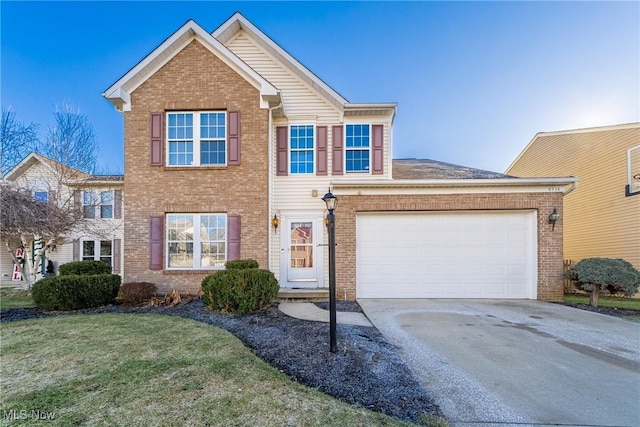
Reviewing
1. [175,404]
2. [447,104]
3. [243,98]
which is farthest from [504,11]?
[175,404]

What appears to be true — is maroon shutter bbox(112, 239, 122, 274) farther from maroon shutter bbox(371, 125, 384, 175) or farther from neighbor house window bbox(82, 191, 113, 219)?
maroon shutter bbox(371, 125, 384, 175)

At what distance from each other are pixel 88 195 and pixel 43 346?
37.8 ft

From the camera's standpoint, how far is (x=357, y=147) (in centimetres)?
993

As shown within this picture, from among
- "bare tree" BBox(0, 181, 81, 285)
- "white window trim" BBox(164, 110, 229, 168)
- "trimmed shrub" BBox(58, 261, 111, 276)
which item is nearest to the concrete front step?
"white window trim" BBox(164, 110, 229, 168)

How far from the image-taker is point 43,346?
4500 mm

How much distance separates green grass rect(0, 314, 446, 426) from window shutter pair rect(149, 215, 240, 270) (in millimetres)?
3429

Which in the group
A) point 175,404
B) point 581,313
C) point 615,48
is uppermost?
point 615,48

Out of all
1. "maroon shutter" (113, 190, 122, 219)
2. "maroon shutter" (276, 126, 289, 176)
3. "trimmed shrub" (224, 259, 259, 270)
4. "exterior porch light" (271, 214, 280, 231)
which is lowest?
"trimmed shrub" (224, 259, 259, 270)

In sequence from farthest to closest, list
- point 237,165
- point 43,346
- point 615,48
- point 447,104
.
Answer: point 447,104 → point 615,48 → point 237,165 → point 43,346

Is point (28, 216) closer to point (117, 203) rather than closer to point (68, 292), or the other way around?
point (68, 292)

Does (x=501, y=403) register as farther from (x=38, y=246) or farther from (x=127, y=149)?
(x=38, y=246)

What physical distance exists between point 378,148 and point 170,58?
23.3 ft

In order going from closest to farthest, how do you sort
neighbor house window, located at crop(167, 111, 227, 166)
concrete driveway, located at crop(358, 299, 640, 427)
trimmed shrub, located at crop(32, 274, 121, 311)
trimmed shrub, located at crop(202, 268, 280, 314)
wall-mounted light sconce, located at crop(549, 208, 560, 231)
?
concrete driveway, located at crop(358, 299, 640, 427)
trimmed shrub, located at crop(202, 268, 280, 314)
trimmed shrub, located at crop(32, 274, 121, 311)
wall-mounted light sconce, located at crop(549, 208, 560, 231)
neighbor house window, located at crop(167, 111, 227, 166)

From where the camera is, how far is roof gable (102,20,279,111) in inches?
334
